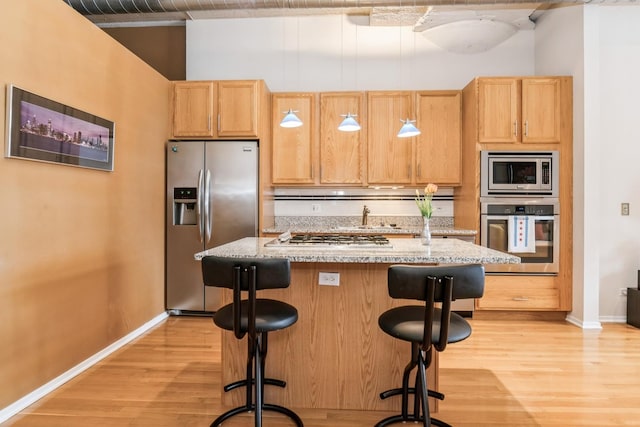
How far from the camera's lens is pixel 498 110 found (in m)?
4.00

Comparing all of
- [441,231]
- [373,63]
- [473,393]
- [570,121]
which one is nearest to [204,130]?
[373,63]

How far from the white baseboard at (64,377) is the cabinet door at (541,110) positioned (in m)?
4.16

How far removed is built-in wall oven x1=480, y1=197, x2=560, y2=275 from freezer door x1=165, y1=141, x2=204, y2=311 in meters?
Result: 2.96

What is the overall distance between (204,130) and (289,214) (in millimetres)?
1418

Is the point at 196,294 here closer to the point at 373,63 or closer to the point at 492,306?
the point at 492,306

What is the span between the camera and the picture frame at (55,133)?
2.17 metres

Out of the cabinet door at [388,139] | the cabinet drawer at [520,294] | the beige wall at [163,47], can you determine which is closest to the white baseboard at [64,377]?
the cabinet door at [388,139]

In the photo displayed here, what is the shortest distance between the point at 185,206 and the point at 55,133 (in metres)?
1.68

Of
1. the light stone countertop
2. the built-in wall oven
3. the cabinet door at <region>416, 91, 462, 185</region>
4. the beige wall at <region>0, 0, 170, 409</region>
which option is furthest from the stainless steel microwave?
the beige wall at <region>0, 0, 170, 409</region>

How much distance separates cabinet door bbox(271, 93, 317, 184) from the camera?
445 centimetres

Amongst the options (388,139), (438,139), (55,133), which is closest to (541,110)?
(438,139)

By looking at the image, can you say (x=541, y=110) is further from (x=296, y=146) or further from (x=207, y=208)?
(x=207, y=208)

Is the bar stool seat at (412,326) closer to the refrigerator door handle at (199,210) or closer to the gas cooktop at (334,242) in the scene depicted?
the gas cooktop at (334,242)

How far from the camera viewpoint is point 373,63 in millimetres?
4781
